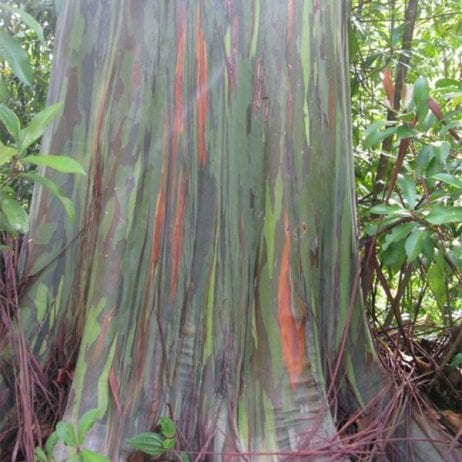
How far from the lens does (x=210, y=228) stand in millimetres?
2113

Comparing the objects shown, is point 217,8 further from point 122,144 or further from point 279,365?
point 279,365

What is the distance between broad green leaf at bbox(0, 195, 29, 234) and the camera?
1884 millimetres

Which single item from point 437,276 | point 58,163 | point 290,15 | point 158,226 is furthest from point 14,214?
point 437,276

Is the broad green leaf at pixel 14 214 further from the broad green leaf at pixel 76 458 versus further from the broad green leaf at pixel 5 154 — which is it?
the broad green leaf at pixel 76 458

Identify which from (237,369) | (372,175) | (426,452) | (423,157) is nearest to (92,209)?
(237,369)

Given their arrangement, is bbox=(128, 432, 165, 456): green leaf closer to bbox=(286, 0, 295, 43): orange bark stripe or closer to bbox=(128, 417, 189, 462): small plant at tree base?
bbox=(128, 417, 189, 462): small plant at tree base

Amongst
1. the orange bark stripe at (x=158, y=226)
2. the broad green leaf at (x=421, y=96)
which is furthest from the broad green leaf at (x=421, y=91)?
the orange bark stripe at (x=158, y=226)

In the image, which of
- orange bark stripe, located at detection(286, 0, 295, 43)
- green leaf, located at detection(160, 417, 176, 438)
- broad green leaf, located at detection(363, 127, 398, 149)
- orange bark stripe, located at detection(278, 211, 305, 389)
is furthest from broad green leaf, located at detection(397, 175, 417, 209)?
green leaf, located at detection(160, 417, 176, 438)

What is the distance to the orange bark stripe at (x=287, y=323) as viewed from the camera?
6.93 ft

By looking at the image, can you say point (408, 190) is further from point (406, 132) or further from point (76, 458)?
point (76, 458)

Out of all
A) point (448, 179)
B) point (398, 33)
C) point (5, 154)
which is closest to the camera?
point (5, 154)

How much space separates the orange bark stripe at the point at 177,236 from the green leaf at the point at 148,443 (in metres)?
0.40

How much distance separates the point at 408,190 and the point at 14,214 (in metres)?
1.27

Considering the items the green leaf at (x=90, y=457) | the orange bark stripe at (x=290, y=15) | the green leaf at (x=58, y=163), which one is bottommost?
the green leaf at (x=90, y=457)
